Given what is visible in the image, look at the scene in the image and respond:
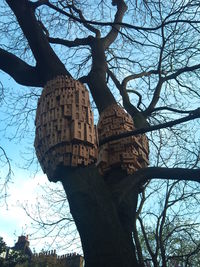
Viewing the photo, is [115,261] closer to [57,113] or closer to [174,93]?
[57,113]

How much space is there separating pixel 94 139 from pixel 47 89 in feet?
2.21

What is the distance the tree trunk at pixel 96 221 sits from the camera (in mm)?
1983

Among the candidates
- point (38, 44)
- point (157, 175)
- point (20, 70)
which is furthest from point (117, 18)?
point (157, 175)

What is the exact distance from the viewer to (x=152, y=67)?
629 cm

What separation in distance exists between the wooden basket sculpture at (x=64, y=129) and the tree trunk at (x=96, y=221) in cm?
11

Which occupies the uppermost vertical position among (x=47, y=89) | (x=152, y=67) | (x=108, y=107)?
(x=152, y=67)

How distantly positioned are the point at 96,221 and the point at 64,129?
2.42ft

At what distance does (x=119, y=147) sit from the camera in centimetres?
315

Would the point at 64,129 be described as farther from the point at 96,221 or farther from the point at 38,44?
the point at 38,44

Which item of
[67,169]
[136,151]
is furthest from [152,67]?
[67,169]

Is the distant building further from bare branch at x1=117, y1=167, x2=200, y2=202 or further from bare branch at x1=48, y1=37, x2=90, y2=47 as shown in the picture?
bare branch at x1=117, y1=167, x2=200, y2=202

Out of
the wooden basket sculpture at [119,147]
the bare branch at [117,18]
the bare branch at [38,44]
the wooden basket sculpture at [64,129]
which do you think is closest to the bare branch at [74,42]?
the bare branch at [117,18]

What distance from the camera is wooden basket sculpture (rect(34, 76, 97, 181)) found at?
7.75 ft

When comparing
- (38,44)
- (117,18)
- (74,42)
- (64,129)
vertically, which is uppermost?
(117,18)
